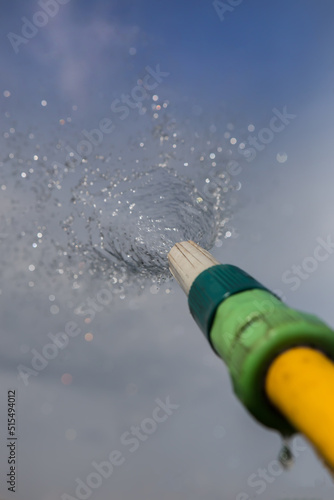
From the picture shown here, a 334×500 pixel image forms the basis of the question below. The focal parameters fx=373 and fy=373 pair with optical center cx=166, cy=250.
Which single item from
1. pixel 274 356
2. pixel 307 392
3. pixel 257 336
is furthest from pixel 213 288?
pixel 307 392

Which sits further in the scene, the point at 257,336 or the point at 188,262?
→ the point at 188,262

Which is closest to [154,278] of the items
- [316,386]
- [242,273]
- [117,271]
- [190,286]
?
[117,271]

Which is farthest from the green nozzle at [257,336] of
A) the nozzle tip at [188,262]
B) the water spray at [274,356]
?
the nozzle tip at [188,262]

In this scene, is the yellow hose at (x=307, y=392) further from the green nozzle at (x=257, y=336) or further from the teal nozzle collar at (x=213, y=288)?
the teal nozzle collar at (x=213, y=288)

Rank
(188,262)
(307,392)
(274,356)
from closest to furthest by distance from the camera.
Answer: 1. (307,392)
2. (274,356)
3. (188,262)

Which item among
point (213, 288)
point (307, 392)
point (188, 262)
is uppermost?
point (188, 262)

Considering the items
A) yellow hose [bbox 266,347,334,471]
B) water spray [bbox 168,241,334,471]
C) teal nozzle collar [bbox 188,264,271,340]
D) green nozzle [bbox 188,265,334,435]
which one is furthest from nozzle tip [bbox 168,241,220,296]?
yellow hose [bbox 266,347,334,471]

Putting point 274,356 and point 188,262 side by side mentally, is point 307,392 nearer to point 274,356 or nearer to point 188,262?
point 274,356
